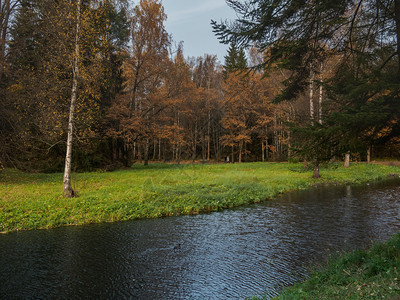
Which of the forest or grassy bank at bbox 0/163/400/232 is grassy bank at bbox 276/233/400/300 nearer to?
the forest

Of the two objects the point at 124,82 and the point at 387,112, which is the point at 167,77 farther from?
the point at 387,112

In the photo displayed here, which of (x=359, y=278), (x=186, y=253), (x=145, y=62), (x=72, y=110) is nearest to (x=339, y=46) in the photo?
(x=359, y=278)

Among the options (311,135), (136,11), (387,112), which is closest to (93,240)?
(311,135)

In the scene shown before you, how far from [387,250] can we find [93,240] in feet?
25.5

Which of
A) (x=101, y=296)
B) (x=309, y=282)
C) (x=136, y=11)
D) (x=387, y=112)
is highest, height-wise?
(x=136, y=11)

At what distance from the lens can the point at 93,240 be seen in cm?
886

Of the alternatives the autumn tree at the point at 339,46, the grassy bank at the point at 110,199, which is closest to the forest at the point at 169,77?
the autumn tree at the point at 339,46

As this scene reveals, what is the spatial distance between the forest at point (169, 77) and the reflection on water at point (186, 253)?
2.58 metres

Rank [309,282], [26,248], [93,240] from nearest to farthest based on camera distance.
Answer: [309,282] < [26,248] < [93,240]

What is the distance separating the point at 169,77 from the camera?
86.8 ft

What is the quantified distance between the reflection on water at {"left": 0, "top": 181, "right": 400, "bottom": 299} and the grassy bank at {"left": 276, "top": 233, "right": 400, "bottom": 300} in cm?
81

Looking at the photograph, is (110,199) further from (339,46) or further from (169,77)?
(169,77)

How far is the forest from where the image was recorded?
20.1 ft

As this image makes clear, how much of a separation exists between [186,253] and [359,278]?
4.28m
